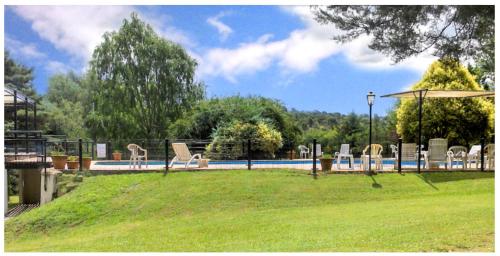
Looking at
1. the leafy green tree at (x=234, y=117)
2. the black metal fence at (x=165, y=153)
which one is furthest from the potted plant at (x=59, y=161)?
the leafy green tree at (x=234, y=117)

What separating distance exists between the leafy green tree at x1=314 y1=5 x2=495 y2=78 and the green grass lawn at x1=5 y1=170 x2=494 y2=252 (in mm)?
2429

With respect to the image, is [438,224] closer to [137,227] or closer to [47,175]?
[137,227]

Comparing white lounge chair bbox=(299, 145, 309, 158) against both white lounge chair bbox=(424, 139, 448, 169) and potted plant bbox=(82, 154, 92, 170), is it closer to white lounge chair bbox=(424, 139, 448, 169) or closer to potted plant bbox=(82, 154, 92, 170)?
white lounge chair bbox=(424, 139, 448, 169)

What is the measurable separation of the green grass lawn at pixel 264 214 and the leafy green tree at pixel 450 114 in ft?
25.9

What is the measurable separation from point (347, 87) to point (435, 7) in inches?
953

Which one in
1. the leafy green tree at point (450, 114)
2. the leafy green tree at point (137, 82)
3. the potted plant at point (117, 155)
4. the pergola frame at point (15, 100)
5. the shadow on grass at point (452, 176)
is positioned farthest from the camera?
the leafy green tree at point (137, 82)

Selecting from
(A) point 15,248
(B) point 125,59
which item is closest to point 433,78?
(B) point 125,59

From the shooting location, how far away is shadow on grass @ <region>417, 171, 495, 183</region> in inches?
499

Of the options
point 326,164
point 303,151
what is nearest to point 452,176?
point 326,164

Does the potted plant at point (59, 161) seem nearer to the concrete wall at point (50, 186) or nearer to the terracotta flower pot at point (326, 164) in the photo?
the concrete wall at point (50, 186)

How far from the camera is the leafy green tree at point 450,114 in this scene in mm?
20469

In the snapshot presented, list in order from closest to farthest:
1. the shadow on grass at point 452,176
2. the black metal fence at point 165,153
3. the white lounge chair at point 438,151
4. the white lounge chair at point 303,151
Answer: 1. the shadow on grass at point 452,176
2. the black metal fence at point 165,153
3. the white lounge chair at point 438,151
4. the white lounge chair at point 303,151

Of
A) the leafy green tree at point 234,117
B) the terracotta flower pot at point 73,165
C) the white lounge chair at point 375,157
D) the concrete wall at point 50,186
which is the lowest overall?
the concrete wall at point 50,186

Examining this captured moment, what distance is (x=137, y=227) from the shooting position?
895 cm
